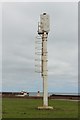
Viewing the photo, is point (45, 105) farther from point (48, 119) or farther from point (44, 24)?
point (48, 119)

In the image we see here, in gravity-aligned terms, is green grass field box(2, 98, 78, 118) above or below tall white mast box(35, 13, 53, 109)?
below

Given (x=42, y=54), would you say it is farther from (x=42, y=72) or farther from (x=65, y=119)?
(x=65, y=119)

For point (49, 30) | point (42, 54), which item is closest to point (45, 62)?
point (42, 54)

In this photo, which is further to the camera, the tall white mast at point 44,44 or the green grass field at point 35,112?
the tall white mast at point 44,44

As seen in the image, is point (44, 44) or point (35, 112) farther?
point (44, 44)

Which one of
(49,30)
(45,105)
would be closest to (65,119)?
(45,105)

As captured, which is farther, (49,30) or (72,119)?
(49,30)

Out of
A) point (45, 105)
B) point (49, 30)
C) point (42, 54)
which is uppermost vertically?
point (49, 30)

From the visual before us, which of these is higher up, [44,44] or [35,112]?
[44,44]

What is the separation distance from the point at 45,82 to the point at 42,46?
2183mm

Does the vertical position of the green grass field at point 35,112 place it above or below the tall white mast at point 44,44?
below

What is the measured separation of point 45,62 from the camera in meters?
22.2

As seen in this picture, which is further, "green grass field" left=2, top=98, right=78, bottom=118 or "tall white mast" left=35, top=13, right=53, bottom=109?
"tall white mast" left=35, top=13, right=53, bottom=109

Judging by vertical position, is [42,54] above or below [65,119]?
above
